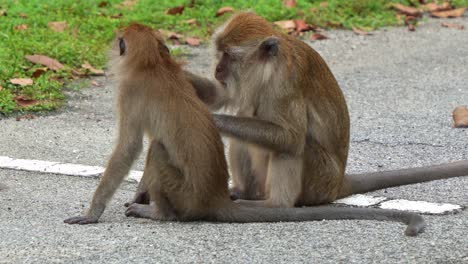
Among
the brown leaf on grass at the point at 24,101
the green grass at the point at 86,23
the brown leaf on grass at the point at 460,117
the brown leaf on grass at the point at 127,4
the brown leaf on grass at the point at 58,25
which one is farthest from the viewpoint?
the brown leaf on grass at the point at 127,4

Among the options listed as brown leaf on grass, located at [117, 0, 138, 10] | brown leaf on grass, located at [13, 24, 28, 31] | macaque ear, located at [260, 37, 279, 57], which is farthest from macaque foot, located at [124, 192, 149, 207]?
brown leaf on grass, located at [117, 0, 138, 10]

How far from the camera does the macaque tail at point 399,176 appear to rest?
7027mm

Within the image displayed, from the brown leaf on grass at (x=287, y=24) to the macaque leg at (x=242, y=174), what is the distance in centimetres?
469

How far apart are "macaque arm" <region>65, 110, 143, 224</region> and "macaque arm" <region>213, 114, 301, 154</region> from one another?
49 cm

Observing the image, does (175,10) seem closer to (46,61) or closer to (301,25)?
(301,25)

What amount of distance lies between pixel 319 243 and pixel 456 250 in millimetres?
676

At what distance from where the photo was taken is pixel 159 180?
626cm

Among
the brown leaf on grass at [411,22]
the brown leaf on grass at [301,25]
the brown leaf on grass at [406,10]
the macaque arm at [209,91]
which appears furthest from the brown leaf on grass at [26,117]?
the brown leaf on grass at [406,10]

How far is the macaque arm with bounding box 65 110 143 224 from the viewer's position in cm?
623

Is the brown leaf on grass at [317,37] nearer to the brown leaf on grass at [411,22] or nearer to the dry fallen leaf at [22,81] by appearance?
the brown leaf on grass at [411,22]

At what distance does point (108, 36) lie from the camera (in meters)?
10.9

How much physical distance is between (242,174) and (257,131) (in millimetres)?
543

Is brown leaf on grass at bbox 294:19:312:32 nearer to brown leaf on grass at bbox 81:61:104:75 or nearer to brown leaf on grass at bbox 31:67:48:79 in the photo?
brown leaf on grass at bbox 81:61:104:75

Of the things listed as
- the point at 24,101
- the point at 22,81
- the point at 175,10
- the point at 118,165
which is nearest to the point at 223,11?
the point at 175,10
